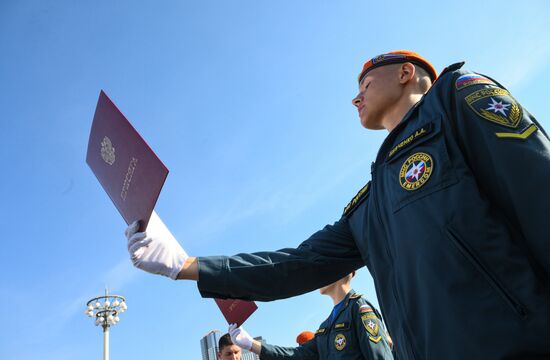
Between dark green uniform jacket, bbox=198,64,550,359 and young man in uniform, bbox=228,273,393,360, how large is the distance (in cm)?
289

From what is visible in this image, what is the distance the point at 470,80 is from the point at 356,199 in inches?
34.4

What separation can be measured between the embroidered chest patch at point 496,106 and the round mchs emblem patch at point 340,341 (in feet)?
12.8

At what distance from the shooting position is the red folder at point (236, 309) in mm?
5047

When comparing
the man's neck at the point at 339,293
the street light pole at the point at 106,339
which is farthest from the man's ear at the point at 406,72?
the street light pole at the point at 106,339

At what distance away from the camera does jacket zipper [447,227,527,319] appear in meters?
1.35

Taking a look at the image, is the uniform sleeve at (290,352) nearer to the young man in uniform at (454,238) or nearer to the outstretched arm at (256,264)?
the outstretched arm at (256,264)

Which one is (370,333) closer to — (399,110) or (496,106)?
(399,110)

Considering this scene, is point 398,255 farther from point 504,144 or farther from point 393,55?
point 393,55

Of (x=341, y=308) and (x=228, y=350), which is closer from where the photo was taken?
(x=341, y=308)

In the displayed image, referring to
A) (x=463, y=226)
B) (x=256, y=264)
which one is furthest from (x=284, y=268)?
(x=463, y=226)

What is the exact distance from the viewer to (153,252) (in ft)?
7.03

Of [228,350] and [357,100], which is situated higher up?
[228,350]

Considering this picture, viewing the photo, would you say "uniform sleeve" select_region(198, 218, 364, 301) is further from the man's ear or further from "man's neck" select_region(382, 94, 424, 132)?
the man's ear

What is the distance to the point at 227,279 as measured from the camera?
2195 mm
